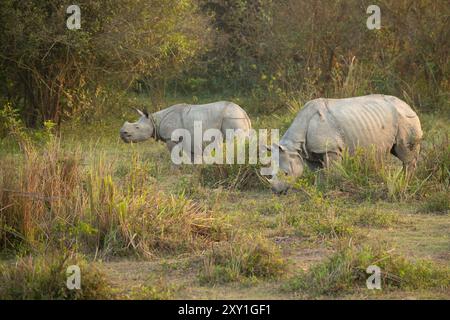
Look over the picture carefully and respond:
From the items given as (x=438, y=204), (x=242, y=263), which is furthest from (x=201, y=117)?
(x=242, y=263)

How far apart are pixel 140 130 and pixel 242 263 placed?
5.67 meters

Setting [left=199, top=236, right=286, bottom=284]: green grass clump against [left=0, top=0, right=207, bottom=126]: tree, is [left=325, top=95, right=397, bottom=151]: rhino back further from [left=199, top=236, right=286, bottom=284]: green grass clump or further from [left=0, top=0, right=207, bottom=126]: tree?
[left=0, top=0, right=207, bottom=126]: tree

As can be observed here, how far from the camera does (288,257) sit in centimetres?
719

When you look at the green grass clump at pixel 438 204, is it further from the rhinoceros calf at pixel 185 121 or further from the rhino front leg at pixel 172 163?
the rhino front leg at pixel 172 163

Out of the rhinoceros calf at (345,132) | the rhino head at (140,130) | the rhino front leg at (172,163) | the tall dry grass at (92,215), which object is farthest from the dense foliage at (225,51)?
the tall dry grass at (92,215)

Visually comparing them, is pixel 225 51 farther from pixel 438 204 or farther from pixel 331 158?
pixel 438 204

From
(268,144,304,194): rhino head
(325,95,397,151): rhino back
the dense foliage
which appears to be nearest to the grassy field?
(268,144,304,194): rhino head

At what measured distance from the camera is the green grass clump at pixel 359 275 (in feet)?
20.4

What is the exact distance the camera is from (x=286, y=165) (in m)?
9.75

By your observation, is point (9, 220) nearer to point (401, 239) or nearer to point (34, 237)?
point (34, 237)

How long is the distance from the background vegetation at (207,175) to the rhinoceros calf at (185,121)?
1.19 feet

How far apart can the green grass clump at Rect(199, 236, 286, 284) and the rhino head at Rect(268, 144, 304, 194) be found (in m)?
2.80

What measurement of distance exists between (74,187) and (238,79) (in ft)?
37.6
